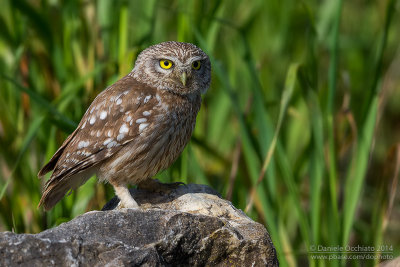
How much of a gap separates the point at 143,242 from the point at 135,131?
3.23 feet

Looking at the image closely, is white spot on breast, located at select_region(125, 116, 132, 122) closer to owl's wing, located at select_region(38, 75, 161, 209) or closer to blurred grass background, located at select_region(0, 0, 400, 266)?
owl's wing, located at select_region(38, 75, 161, 209)

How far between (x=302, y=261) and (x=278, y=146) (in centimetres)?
231

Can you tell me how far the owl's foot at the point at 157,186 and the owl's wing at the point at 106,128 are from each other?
0.93ft

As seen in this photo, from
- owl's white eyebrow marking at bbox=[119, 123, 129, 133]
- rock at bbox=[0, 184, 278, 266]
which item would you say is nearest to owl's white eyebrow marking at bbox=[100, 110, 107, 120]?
owl's white eyebrow marking at bbox=[119, 123, 129, 133]

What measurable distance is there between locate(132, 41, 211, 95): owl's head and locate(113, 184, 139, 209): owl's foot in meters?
0.60

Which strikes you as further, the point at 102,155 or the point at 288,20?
the point at 288,20

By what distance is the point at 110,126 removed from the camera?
3215 millimetres

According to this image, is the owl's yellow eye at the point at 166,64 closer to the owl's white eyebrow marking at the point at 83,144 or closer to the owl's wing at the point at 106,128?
the owl's wing at the point at 106,128

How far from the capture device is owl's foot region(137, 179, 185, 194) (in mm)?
3284

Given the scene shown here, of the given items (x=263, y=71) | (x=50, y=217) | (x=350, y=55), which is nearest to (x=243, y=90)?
(x=263, y=71)

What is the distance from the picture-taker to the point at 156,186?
10.9 feet

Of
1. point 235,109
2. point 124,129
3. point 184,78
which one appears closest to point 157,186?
point 124,129

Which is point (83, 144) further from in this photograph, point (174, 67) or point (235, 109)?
point (235, 109)

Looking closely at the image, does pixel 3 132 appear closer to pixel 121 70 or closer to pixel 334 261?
pixel 121 70
